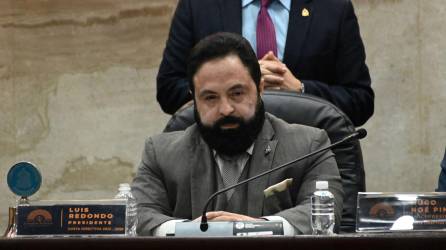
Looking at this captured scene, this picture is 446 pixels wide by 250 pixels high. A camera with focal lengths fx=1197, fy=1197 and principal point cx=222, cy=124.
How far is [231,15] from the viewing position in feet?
15.1

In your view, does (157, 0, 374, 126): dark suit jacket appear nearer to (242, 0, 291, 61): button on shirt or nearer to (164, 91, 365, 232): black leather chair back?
(242, 0, 291, 61): button on shirt

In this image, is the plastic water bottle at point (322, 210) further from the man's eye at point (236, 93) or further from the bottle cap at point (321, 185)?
the man's eye at point (236, 93)

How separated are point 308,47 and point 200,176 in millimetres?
874

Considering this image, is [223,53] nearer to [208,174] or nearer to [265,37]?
[208,174]

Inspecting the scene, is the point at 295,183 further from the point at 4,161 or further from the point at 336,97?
the point at 4,161

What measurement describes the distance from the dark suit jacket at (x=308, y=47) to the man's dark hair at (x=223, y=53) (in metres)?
0.52

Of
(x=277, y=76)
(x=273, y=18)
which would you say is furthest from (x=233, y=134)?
(x=273, y=18)

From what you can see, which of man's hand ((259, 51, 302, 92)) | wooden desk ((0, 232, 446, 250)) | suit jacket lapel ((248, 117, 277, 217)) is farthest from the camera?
man's hand ((259, 51, 302, 92))

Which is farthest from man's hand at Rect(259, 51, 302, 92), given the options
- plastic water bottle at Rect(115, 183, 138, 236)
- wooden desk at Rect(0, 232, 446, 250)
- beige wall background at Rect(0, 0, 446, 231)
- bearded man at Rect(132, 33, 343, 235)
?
beige wall background at Rect(0, 0, 446, 231)

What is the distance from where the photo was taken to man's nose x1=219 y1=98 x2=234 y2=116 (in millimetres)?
3895

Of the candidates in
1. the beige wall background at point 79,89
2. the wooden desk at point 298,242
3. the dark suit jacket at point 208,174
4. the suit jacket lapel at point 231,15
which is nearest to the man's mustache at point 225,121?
the dark suit jacket at point 208,174

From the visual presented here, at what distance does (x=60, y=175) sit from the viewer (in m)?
6.31

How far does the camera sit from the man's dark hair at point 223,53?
3.97m

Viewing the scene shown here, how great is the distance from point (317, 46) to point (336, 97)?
221 mm
